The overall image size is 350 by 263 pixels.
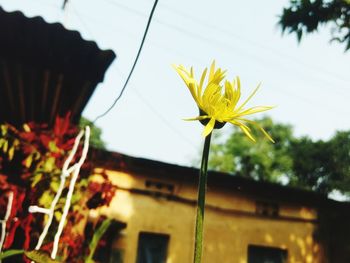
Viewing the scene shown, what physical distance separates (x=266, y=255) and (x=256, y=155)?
1913 cm

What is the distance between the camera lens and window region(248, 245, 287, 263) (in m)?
9.17

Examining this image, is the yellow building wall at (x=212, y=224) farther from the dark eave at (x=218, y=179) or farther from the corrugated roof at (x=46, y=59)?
the corrugated roof at (x=46, y=59)

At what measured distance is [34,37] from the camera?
267 cm

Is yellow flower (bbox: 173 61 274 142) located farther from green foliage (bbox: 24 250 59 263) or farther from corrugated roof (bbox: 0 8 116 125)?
corrugated roof (bbox: 0 8 116 125)

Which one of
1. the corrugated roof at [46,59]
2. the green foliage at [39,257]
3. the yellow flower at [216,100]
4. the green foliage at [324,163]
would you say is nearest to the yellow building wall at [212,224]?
the corrugated roof at [46,59]

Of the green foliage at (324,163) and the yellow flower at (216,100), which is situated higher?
the green foliage at (324,163)

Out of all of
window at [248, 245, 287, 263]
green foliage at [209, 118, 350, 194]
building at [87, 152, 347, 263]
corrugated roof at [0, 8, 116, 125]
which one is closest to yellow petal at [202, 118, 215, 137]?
corrugated roof at [0, 8, 116, 125]

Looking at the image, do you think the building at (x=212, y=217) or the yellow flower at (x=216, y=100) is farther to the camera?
the building at (x=212, y=217)

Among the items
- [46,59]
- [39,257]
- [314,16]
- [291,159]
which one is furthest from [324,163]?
[39,257]

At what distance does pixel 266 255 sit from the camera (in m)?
9.27

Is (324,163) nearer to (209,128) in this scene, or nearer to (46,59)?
(46,59)

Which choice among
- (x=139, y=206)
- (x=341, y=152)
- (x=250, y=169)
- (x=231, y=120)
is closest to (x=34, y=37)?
(x=231, y=120)

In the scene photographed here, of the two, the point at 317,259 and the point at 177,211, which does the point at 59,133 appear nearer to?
the point at 177,211

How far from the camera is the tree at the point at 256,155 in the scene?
1083 inches
